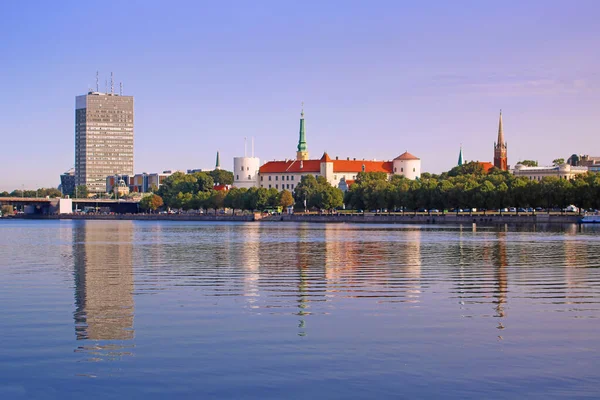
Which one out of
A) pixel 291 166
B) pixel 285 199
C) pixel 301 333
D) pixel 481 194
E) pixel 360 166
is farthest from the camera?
pixel 360 166

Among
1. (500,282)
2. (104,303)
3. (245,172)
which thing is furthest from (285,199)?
(104,303)

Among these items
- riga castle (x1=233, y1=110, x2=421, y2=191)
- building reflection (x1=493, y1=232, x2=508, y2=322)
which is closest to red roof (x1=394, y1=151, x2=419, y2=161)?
riga castle (x1=233, y1=110, x2=421, y2=191)

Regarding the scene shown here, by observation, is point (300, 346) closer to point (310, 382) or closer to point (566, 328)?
point (310, 382)

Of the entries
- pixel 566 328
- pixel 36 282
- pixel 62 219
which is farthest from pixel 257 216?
pixel 566 328

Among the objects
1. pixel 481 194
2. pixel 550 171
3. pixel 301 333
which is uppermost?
pixel 550 171

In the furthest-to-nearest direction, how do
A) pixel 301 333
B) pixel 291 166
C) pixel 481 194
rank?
pixel 291 166 → pixel 481 194 → pixel 301 333

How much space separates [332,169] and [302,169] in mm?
6865

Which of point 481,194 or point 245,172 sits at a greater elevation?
point 245,172

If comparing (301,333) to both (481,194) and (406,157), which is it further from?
(406,157)

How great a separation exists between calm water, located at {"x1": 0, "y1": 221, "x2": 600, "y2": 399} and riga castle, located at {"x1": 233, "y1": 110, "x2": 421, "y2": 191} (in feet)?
501

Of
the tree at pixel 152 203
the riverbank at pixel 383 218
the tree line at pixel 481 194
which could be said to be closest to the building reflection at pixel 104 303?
the riverbank at pixel 383 218

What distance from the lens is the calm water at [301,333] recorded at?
12508 mm

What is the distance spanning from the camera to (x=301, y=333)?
53.3 feet

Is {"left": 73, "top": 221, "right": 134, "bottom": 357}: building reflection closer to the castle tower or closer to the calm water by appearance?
the calm water
